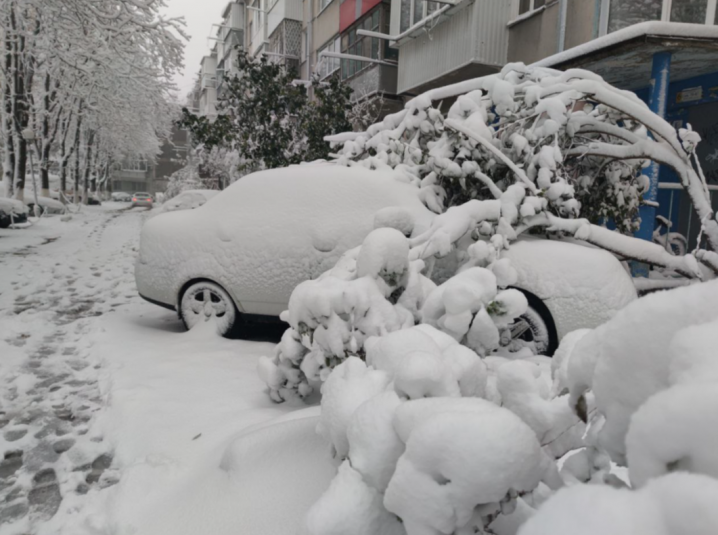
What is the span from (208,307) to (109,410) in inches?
65.8

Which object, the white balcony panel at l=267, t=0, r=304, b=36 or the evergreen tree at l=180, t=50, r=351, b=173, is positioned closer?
the evergreen tree at l=180, t=50, r=351, b=173

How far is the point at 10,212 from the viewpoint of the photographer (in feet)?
49.8

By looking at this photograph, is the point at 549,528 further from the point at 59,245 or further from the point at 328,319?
the point at 59,245

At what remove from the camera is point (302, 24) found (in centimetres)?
2625

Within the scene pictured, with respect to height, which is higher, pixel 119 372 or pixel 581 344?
pixel 581 344

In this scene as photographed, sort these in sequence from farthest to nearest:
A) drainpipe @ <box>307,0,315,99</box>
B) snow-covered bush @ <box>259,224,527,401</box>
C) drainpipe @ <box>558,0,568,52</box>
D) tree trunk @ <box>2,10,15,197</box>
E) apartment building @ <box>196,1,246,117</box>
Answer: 1. apartment building @ <box>196,1,246,117</box>
2. drainpipe @ <box>307,0,315,99</box>
3. tree trunk @ <box>2,10,15,197</box>
4. drainpipe @ <box>558,0,568,52</box>
5. snow-covered bush @ <box>259,224,527,401</box>

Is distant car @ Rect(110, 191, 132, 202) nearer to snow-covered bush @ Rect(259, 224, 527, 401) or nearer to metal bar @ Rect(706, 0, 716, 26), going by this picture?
metal bar @ Rect(706, 0, 716, 26)

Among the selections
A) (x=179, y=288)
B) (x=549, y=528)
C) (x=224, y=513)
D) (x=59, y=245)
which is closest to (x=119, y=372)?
(x=179, y=288)

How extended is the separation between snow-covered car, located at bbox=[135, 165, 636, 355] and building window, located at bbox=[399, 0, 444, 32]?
30.6 feet

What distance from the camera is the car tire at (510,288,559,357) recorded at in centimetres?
398

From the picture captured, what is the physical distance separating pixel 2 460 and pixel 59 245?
1089cm

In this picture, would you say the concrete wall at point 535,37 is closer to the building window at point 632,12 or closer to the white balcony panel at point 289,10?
the building window at point 632,12

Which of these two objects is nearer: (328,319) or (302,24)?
(328,319)

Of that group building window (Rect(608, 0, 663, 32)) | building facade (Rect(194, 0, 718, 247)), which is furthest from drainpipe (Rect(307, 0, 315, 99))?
building window (Rect(608, 0, 663, 32))
